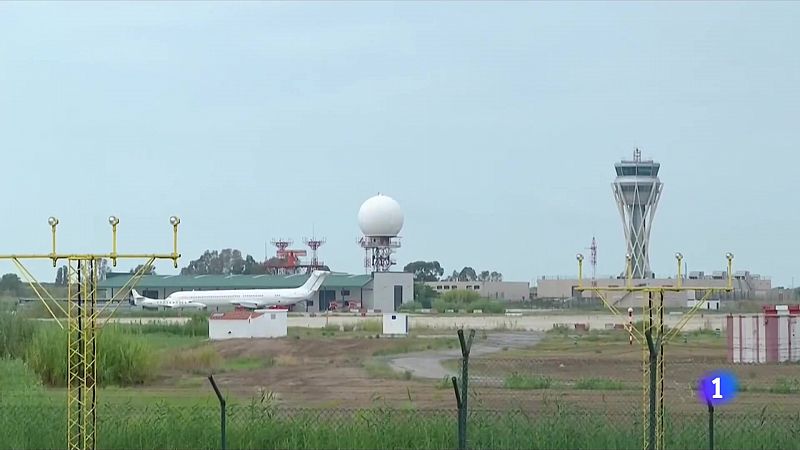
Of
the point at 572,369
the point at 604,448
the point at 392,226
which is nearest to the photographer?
the point at 604,448

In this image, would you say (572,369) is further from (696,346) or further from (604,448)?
(604,448)

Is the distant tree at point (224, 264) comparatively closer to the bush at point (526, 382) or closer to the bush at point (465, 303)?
the bush at point (465, 303)

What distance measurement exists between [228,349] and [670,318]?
1155 inches

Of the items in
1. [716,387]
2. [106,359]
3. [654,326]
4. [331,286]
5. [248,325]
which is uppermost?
[654,326]

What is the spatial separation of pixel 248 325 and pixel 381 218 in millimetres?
56358

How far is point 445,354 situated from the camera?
45.3 metres

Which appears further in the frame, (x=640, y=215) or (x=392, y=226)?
(x=640, y=215)

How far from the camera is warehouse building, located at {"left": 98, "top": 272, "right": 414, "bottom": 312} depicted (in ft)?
364

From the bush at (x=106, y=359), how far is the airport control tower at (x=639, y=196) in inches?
4002

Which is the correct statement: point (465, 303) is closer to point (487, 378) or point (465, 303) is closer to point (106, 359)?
Result: point (487, 378)

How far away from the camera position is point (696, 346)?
1992 inches

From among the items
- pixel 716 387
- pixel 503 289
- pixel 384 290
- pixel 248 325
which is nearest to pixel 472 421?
pixel 716 387

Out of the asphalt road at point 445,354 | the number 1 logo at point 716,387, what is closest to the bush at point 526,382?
the asphalt road at point 445,354

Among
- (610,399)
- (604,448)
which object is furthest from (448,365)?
(604,448)
